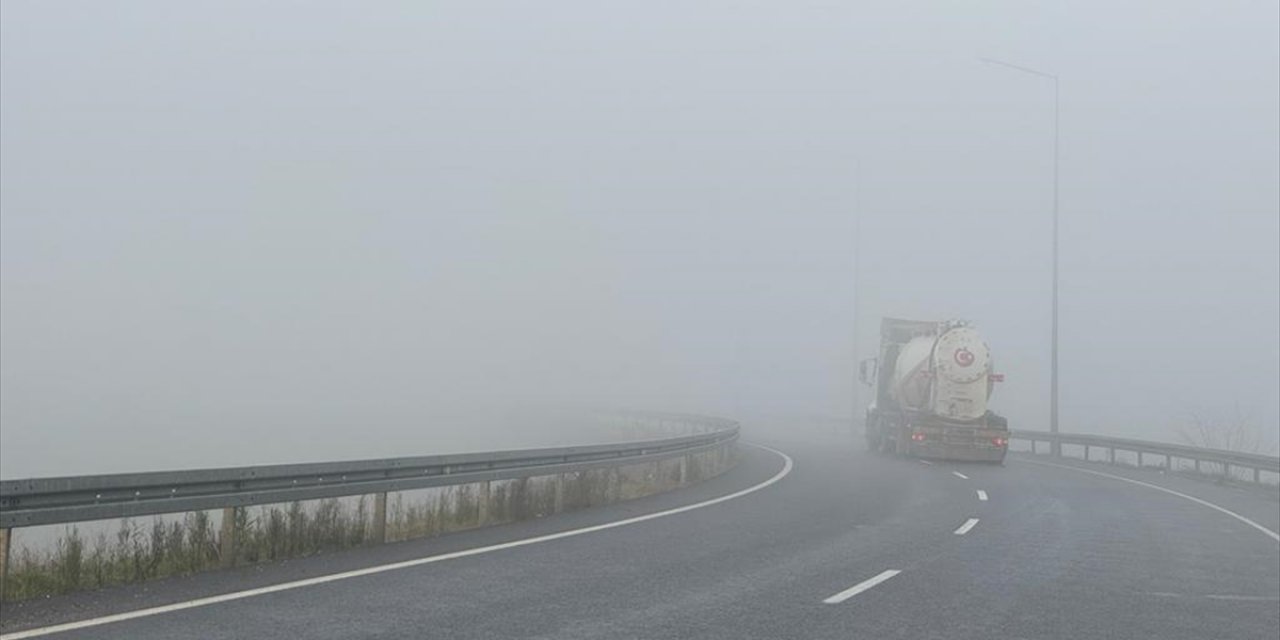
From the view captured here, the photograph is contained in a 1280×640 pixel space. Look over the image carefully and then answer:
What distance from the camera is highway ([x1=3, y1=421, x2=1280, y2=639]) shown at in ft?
25.1

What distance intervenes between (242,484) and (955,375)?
21840 millimetres

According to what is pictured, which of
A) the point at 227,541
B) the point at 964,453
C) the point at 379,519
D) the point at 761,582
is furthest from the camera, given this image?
the point at 964,453

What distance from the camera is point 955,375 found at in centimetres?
2902

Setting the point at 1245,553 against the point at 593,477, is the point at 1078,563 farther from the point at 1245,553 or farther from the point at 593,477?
the point at 593,477

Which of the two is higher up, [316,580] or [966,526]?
[316,580]

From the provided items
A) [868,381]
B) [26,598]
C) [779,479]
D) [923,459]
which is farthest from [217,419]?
[26,598]

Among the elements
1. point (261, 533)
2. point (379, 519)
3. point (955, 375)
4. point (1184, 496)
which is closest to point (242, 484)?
point (261, 533)

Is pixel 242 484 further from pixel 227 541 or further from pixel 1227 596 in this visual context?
pixel 1227 596

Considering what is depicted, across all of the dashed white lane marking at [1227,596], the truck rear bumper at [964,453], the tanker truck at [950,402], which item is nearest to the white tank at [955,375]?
the tanker truck at [950,402]

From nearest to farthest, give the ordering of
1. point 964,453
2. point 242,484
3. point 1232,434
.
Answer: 1. point 242,484
2. point 964,453
3. point 1232,434

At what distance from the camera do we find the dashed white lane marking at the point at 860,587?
891cm

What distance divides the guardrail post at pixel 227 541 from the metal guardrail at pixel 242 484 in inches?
4.7

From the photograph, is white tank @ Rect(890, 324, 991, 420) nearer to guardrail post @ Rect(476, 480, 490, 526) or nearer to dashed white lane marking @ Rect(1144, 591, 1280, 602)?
guardrail post @ Rect(476, 480, 490, 526)

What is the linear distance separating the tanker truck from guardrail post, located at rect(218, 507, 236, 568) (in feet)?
70.5
